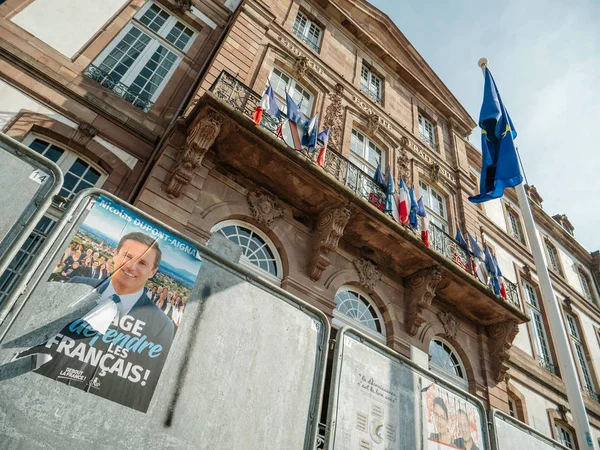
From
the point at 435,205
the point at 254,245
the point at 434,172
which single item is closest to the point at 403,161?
the point at 434,172

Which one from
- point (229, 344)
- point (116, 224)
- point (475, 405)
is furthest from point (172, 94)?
point (475, 405)

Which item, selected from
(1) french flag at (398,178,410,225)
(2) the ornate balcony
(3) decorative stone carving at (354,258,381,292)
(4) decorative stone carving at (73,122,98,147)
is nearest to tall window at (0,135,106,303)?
(4) decorative stone carving at (73,122,98,147)

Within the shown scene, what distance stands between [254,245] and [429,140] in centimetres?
1075

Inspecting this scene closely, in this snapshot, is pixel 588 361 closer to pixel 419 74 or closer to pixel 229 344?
pixel 419 74

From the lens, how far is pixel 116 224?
288 centimetres

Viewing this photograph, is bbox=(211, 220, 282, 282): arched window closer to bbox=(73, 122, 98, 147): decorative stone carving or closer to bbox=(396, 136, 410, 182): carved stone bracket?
bbox=(73, 122, 98, 147): decorative stone carving

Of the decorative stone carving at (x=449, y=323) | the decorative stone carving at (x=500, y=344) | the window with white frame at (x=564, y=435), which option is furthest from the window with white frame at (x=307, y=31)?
the window with white frame at (x=564, y=435)

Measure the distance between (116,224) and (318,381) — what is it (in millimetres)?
1936

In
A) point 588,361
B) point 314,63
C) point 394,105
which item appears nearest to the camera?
point 314,63

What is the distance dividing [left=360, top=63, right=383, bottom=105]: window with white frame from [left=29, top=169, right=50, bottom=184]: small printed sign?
13.5 metres

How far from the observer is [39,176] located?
264 cm

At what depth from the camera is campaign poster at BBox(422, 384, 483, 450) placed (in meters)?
3.68

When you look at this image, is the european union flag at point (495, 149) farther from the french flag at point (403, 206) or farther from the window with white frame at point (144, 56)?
the window with white frame at point (144, 56)

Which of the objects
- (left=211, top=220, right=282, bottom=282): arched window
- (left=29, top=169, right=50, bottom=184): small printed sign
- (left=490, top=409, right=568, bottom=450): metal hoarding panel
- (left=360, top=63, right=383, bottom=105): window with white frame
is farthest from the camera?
(left=360, top=63, right=383, bottom=105): window with white frame
